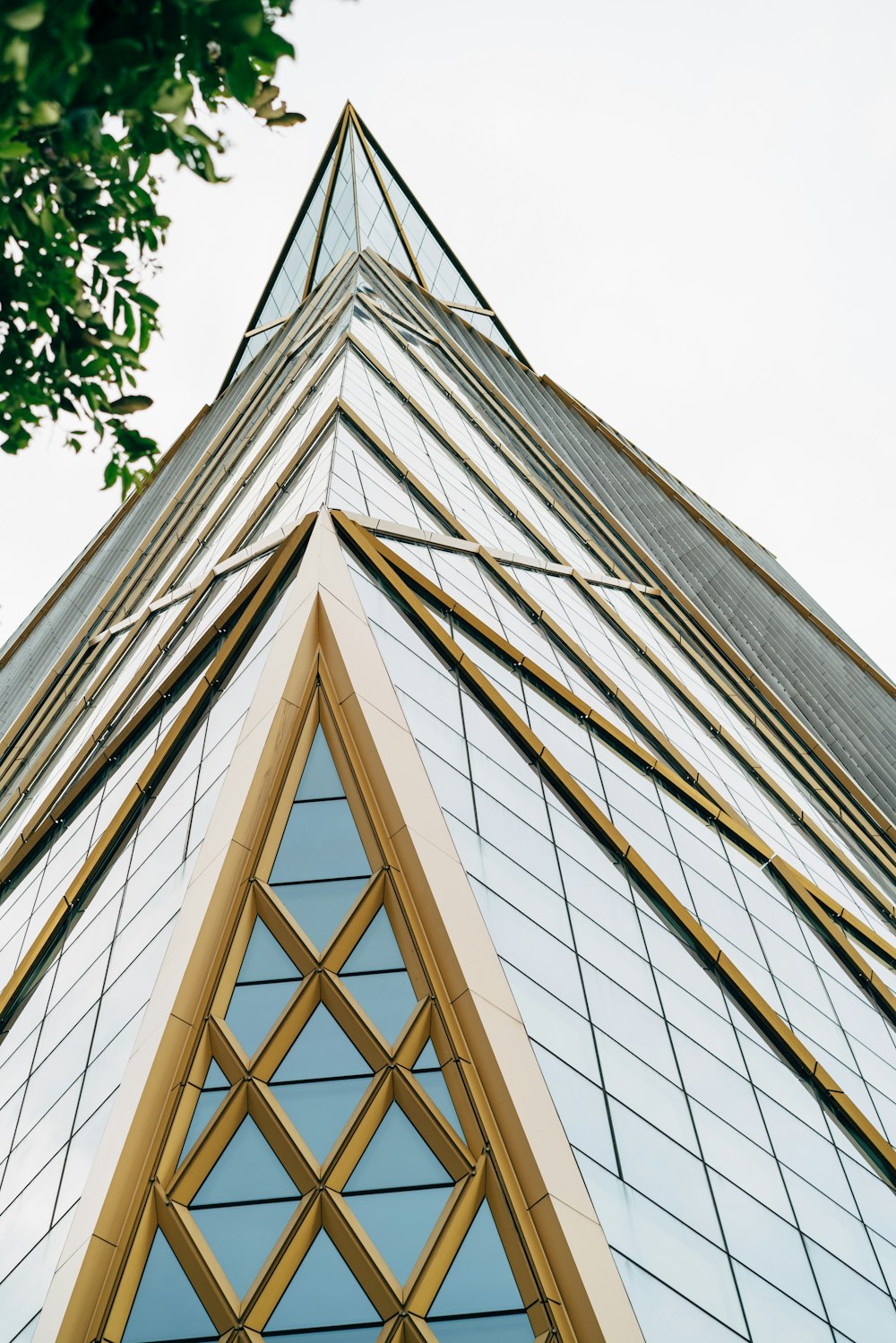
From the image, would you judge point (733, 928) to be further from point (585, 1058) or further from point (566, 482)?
point (566, 482)

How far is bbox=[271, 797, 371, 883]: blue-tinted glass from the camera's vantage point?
11.2 m

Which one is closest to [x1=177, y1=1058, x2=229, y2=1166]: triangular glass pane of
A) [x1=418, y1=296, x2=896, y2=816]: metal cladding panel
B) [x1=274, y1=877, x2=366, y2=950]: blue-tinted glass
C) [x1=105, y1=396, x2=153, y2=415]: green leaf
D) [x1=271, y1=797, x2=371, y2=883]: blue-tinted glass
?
[x1=274, y1=877, x2=366, y2=950]: blue-tinted glass

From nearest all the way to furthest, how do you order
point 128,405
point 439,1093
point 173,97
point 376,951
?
point 173,97 < point 128,405 < point 439,1093 < point 376,951

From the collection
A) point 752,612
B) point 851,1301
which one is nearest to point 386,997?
point 851,1301

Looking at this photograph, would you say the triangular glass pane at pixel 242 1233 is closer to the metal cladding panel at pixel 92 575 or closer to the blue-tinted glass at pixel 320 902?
the blue-tinted glass at pixel 320 902

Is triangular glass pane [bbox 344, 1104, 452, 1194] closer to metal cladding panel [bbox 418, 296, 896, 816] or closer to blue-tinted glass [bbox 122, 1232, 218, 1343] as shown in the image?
blue-tinted glass [bbox 122, 1232, 218, 1343]

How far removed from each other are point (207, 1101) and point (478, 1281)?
2711 millimetres

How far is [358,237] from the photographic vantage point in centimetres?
4700

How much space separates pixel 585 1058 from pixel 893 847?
23625 mm

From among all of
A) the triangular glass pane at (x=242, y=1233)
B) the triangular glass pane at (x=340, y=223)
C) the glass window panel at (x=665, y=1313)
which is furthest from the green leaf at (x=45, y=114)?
the triangular glass pane at (x=340, y=223)

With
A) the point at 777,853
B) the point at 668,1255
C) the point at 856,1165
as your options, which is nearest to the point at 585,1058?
the point at 668,1255

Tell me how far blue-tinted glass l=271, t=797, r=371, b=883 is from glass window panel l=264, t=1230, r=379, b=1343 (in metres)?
3.49

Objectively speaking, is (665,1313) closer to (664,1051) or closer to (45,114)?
(664,1051)

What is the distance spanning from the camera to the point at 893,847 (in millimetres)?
31625
